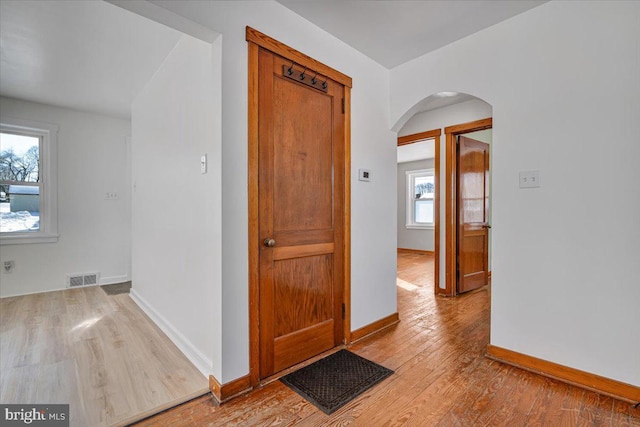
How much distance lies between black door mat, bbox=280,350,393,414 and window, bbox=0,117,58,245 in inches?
162

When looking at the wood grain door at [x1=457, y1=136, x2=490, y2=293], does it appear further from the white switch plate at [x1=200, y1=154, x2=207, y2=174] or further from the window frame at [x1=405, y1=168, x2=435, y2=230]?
the window frame at [x1=405, y1=168, x2=435, y2=230]

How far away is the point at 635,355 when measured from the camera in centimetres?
165

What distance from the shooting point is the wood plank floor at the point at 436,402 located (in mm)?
1493

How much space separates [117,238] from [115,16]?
3.36 metres

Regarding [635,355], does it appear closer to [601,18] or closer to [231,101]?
[601,18]

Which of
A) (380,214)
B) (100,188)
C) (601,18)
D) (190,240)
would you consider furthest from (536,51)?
(100,188)

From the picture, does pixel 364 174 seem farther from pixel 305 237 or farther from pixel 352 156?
pixel 305 237

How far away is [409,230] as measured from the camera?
7.94 meters

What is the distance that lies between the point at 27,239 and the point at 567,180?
5678 mm

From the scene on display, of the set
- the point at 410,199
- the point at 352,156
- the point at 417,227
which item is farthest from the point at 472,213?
the point at 410,199

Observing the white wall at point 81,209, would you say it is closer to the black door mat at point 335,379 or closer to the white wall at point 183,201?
the white wall at point 183,201

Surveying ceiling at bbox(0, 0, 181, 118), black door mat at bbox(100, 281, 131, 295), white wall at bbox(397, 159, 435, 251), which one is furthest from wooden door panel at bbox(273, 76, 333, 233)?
white wall at bbox(397, 159, 435, 251)

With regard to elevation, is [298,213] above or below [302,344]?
above

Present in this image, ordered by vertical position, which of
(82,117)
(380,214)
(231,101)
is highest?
(82,117)
